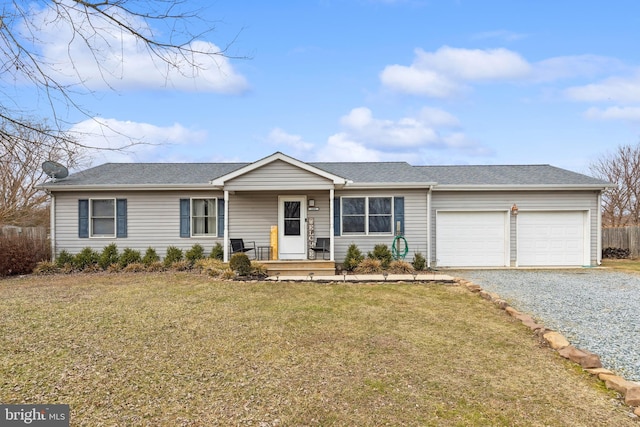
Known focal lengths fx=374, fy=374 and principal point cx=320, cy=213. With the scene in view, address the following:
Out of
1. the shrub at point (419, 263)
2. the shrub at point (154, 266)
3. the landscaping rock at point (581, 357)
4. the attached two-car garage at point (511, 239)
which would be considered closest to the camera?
the landscaping rock at point (581, 357)

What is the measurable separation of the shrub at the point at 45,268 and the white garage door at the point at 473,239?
1256cm

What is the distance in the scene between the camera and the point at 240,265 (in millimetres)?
10117

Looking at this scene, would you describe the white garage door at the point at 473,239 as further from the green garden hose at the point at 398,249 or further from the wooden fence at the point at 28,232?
the wooden fence at the point at 28,232

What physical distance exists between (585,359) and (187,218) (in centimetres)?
1144

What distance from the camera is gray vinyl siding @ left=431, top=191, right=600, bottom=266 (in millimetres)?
12945

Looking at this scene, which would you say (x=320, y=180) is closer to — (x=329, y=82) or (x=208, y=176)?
(x=329, y=82)

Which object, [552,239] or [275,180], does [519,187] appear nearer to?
[552,239]

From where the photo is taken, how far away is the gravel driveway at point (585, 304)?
480 centimetres

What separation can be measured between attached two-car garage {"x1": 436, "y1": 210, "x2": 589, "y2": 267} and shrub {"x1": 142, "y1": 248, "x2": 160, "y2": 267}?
952 cm

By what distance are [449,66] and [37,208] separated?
2043 centimetres

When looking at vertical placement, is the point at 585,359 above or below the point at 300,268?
below

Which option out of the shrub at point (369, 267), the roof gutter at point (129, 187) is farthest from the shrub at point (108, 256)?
the shrub at point (369, 267)

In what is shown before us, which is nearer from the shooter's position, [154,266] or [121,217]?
[154,266]

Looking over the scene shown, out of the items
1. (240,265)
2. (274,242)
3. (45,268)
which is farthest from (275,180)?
(45,268)
